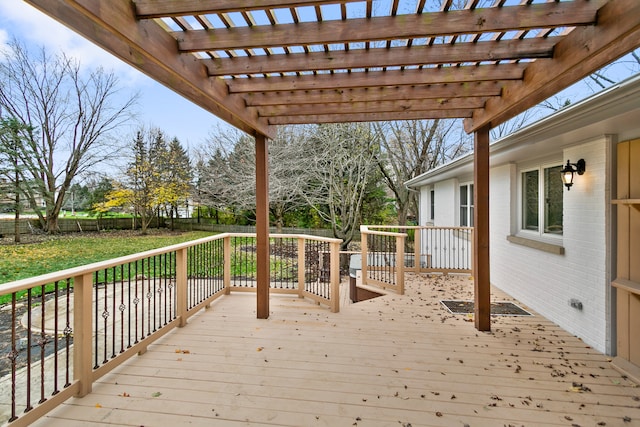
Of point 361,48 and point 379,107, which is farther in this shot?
point 379,107

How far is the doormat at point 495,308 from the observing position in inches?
162

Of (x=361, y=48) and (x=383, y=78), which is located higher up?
(x=361, y=48)

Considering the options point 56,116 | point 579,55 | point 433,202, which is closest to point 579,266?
point 579,55

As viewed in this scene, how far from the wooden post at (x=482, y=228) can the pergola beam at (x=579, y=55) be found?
1.99 ft

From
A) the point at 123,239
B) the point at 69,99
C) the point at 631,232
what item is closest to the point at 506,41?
the point at 631,232

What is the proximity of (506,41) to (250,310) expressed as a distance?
4161mm

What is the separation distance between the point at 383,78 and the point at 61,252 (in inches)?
528

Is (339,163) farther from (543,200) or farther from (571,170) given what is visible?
(571,170)

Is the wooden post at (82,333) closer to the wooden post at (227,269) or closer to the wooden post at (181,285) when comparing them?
the wooden post at (181,285)

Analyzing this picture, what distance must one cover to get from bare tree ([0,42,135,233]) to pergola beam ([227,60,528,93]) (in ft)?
42.9

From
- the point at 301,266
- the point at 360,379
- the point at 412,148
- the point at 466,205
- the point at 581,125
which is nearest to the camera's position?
the point at 360,379

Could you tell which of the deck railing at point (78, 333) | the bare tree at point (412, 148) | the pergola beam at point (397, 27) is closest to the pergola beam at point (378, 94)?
the pergola beam at point (397, 27)

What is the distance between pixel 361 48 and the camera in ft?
7.66

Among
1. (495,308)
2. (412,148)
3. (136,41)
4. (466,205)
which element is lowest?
(495,308)
